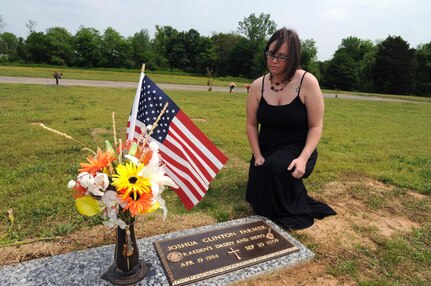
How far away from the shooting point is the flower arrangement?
1640mm

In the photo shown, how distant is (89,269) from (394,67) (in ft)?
174

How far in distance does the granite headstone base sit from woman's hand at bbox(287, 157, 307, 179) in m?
0.82

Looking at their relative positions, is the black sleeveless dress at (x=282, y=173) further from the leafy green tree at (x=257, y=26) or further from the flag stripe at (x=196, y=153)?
the leafy green tree at (x=257, y=26)

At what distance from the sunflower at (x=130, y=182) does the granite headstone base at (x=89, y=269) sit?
33.0 inches

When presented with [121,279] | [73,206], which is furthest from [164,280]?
[73,206]

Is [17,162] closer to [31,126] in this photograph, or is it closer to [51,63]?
[31,126]

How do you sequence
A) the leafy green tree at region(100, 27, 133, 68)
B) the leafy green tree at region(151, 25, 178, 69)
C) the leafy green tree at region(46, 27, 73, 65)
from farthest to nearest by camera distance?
1. the leafy green tree at region(151, 25, 178, 69)
2. the leafy green tree at region(100, 27, 133, 68)
3. the leafy green tree at region(46, 27, 73, 65)

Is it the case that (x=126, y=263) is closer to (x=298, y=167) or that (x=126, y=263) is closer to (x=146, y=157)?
(x=146, y=157)

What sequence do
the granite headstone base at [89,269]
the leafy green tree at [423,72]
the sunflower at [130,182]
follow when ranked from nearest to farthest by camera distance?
the sunflower at [130,182], the granite headstone base at [89,269], the leafy green tree at [423,72]

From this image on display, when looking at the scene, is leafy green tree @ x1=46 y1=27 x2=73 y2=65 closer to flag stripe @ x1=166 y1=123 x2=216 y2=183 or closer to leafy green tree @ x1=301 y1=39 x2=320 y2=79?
leafy green tree @ x1=301 y1=39 x2=320 y2=79

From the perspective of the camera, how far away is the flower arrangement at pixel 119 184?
164 centimetres

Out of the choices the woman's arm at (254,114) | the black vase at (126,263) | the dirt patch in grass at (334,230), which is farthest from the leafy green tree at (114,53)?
the black vase at (126,263)

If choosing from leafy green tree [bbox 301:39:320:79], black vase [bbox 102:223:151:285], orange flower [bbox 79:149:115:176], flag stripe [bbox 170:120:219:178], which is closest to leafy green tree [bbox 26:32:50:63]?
leafy green tree [bbox 301:39:320:79]

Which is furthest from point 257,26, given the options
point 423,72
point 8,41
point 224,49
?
point 8,41
